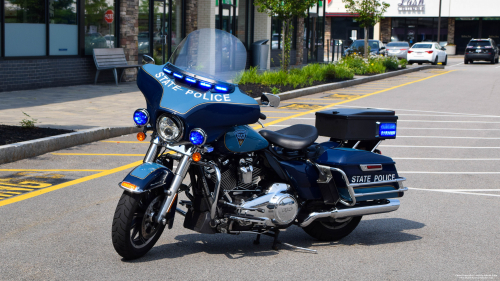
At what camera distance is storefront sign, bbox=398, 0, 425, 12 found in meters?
61.7

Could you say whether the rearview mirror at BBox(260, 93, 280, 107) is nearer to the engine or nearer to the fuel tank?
the fuel tank

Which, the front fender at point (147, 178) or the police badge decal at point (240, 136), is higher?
the police badge decal at point (240, 136)

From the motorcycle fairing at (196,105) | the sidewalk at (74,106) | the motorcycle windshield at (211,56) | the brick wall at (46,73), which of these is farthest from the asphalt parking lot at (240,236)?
the brick wall at (46,73)

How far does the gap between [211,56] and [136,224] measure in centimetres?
138

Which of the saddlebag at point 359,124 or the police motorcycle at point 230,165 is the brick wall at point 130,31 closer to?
the saddlebag at point 359,124

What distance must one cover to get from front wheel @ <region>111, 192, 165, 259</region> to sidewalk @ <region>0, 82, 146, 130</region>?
6.18 m

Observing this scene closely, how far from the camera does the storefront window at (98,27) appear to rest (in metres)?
18.1

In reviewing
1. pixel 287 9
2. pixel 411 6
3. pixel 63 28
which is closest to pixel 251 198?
pixel 63 28

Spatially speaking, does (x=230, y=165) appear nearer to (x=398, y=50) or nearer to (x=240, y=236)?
(x=240, y=236)

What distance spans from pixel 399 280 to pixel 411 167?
170 inches

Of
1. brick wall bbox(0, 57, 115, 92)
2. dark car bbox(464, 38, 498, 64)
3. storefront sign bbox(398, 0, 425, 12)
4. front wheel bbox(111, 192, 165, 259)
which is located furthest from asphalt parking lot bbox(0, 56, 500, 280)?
storefront sign bbox(398, 0, 425, 12)

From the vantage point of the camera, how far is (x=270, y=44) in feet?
97.5

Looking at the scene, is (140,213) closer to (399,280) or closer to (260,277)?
(260,277)

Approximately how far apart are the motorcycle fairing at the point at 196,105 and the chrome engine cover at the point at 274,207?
0.61 meters
